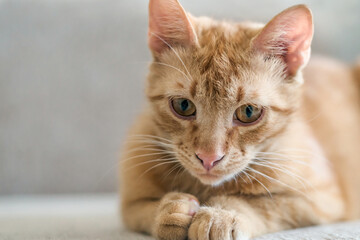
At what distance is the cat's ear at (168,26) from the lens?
137cm

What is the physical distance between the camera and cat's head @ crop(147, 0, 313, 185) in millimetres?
1283

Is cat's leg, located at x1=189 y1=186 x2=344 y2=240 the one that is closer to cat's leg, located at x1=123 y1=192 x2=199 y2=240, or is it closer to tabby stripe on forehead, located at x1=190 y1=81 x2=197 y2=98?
cat's leg, located at x1=123 y1=192 x2=199 y2=240

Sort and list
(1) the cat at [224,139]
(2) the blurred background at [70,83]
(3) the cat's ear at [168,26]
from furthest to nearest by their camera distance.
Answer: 1. (2) the blurred background at [70,83]
2. (3) the cat's ear at [168,26]
3. (1) the cat at [224,139]

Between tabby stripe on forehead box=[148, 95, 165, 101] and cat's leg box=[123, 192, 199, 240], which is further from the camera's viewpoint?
tabby stripe on forehead box=[148, 95, 165, 101]

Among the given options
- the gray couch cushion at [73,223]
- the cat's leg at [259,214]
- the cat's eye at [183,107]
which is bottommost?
the gray couch cushion at [73,223]

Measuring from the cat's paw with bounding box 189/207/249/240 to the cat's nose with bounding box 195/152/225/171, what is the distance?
0.13 metres

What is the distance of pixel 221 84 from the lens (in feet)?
4.24

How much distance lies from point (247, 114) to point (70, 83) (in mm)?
1627

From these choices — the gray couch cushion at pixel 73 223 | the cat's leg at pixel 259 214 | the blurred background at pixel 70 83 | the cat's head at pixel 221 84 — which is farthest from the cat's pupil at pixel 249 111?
the blurred background at pixel 70 83

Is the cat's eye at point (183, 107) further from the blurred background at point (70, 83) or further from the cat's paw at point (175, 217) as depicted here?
the blurred background at point (70, 83)

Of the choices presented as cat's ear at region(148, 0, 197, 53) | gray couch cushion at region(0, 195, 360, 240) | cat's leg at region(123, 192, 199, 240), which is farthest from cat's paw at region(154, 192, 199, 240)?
cat's ear at region(148, 0, 197, 53)

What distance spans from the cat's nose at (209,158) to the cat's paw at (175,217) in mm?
127

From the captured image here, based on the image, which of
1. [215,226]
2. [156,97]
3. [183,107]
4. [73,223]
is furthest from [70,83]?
[215,226]

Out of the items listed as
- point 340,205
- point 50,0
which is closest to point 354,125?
point 340,205
